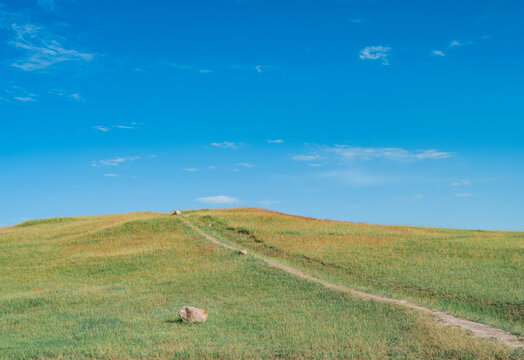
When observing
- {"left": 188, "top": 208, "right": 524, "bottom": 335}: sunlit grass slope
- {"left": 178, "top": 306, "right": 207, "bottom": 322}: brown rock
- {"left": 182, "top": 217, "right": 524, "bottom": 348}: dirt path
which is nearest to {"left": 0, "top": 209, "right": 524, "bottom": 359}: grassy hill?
{"left": 188, "top": 208, "right": 524, "bottom": 335}: sunlit grass slope

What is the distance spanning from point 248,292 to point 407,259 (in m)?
12.7

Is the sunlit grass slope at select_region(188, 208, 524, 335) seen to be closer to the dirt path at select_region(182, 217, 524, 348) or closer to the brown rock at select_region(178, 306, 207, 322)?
the dirt path at select_region(182, 217, 524, 348)

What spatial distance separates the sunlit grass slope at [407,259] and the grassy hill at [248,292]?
0.11 metres

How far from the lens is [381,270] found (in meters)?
27.4

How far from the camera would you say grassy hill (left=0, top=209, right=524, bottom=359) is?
566 inches

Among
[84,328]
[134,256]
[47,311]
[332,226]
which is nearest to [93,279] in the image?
[134,256]

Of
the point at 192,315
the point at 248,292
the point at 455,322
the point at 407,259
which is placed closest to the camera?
the point at 455,322

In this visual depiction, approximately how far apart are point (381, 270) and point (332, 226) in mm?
19543

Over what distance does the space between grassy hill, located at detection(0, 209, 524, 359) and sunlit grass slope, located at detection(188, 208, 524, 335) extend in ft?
0.37

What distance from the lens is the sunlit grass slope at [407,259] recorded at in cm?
2058

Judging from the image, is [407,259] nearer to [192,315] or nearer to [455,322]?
[455,322]

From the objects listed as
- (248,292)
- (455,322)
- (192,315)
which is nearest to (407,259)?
(248,292)

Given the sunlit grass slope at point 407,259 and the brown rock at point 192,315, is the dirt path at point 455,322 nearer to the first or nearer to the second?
the sunlit grass slope at point 407,259

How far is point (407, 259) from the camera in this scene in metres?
30.4
